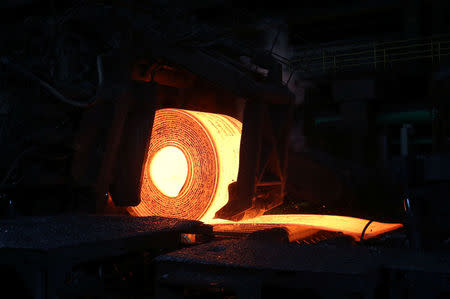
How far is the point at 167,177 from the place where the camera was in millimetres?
5613

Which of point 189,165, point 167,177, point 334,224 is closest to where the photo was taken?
point 334,224

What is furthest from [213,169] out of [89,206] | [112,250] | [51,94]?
[112,250]

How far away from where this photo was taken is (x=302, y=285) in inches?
81.7

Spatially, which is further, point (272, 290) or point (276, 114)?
point (276, 114)

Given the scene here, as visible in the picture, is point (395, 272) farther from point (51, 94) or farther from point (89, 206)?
point (51, 94)

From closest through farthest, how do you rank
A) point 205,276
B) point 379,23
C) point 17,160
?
point 205,276 < point 17,160 < point 379,23

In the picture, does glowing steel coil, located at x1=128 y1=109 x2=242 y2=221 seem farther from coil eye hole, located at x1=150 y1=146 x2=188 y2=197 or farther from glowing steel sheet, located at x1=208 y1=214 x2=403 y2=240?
→ glowing steel sheet, located at x1=208 y1=214 x2=403 y2=240

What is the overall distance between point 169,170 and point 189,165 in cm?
38

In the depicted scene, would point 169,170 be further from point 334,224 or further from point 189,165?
point 334,224

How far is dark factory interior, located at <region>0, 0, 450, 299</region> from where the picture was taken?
2.31 m

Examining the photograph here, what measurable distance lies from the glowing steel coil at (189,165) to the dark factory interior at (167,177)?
1 centimetres

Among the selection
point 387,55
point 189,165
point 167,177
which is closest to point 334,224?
→ point 189,165

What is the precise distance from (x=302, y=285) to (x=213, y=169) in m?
3.18

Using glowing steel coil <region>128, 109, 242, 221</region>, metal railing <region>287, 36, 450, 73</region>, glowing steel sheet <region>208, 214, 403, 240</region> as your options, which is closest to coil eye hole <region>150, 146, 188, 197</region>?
glowing steel coil <region>128, 109, 242, 221</region>
